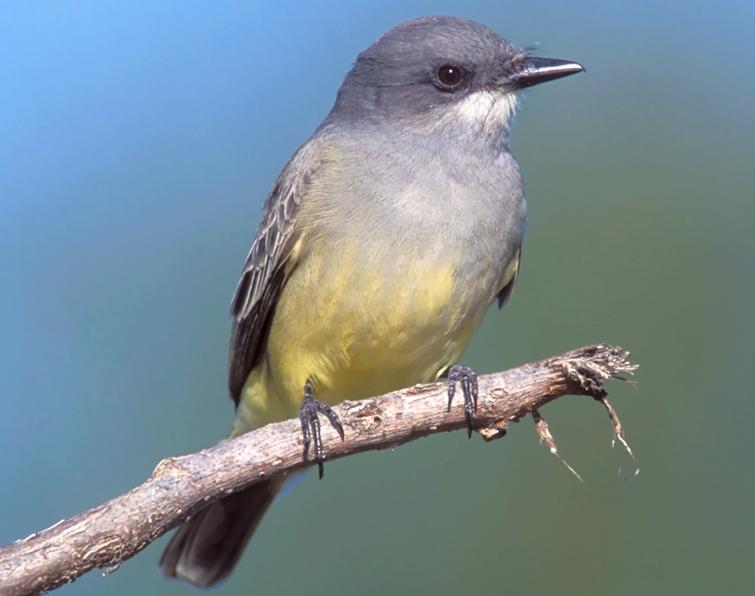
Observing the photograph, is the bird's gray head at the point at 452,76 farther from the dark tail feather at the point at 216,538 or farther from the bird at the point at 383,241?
the dark tail feather at the point at 216,538

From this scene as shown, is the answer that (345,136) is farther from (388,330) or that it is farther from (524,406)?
(524,406)

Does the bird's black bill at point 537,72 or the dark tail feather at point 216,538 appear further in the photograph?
the dark tail feather at point 216,538

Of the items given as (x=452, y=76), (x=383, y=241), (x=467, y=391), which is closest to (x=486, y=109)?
(x=452, y=76)

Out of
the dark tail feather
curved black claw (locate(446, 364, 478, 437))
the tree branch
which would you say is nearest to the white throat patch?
curved black claw (locate(446, 364, 478, 437))

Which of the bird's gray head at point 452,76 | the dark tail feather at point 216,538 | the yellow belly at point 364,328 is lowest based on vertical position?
the dark tail feather at point 216,538

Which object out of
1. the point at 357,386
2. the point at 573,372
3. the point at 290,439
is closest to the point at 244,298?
the point at 357,386

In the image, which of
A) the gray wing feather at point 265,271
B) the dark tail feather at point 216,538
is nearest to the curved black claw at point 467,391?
the gray wing feather at point 265,271
